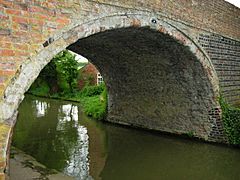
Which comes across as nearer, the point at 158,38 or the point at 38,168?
the point at 38,168

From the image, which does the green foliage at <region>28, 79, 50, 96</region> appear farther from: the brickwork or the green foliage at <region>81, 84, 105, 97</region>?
the brickwork

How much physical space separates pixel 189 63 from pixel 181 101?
1.71 meters

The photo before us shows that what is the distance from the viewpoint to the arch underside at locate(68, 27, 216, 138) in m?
8.65

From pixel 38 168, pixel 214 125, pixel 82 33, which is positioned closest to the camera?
pixel 82 33

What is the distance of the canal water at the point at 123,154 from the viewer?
7215 millimetres

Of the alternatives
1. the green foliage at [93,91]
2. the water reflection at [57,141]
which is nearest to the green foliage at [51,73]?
the green foliage at [93,91]

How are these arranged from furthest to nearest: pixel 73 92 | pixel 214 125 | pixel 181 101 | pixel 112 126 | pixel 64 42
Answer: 1. pixel 73 92
2. pixel 112 126
3. pixel 181 101
4. pixel 214 125
5. pixel 64 42

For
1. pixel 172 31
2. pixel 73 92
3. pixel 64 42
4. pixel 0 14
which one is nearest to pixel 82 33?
pixel 64 42

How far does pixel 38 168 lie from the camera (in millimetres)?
6809

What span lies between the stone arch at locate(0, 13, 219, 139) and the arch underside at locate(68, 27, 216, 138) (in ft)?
0.64

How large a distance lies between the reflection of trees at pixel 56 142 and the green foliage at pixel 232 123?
4.56 metres

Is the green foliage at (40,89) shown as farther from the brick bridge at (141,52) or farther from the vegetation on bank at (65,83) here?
the brick bridge at (141,52)

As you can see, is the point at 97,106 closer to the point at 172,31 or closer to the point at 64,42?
the point at 172,31

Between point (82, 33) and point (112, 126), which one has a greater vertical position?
point (82, 33)
